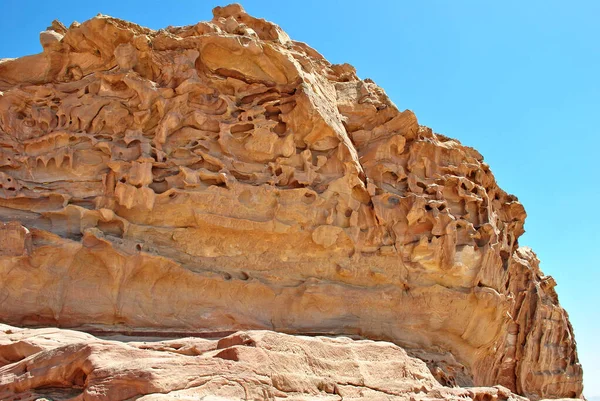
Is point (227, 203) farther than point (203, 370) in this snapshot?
Yes

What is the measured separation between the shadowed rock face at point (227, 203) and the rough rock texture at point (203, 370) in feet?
7.10

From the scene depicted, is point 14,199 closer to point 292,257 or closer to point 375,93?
point 292,257

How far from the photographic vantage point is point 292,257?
10.9 m

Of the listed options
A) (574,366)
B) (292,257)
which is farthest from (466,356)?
(574,366)

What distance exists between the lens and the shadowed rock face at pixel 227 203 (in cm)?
→ 971

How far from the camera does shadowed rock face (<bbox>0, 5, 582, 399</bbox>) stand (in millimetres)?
9711

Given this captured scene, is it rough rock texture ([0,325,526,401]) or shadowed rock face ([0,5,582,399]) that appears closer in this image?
rough rock texture ([0,325,526,401])

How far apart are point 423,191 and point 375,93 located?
9.19 ft

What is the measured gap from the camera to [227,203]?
34.9 ft

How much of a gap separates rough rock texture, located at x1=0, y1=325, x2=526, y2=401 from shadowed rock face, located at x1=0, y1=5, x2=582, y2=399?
2.16 metres

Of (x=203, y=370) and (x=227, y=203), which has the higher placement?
(x=227, y=203)

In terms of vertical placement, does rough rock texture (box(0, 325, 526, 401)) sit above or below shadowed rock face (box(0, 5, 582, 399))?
below

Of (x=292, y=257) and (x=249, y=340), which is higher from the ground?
(x=292, y=257)

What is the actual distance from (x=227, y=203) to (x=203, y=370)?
5.14 metres
